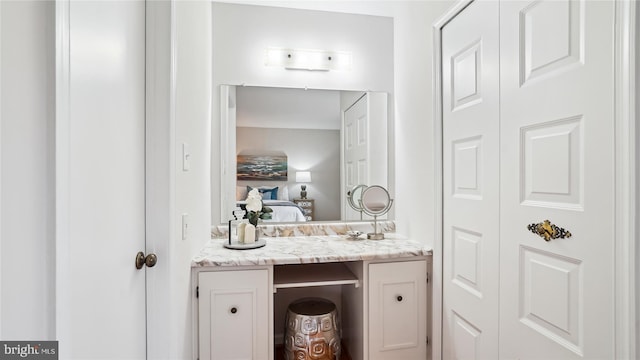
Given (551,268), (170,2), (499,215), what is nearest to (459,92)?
(499,215)

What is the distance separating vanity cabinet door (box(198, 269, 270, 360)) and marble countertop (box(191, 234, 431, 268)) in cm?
7

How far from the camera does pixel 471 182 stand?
59.4 inches

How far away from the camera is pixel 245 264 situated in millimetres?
1621

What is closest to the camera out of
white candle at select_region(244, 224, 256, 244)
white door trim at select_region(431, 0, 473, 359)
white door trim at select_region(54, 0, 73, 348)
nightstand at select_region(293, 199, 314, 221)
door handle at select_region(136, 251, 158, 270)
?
white door trim at select_region(54, 0, 73, 348)

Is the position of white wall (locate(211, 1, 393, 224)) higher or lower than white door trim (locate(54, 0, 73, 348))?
higher

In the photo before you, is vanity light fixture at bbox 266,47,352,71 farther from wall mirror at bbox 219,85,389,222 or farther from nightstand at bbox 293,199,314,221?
nightstand at bbox 293,199,314,221

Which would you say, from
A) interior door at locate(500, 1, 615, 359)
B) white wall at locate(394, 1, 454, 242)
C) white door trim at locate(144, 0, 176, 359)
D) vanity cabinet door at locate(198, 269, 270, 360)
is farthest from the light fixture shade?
interior door at locate(500, 1, 615, 359)

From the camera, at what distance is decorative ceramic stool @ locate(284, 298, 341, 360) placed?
1793 millimetres

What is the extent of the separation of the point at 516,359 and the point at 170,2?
1.90 meters

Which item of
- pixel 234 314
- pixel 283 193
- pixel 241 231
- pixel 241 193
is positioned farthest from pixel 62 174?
pixel 283 193

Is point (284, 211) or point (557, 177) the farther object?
point (284, 211)

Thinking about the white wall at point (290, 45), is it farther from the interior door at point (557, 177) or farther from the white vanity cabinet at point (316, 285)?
the interior door at point (557, 177)

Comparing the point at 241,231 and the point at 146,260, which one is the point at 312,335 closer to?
the point at 241,231

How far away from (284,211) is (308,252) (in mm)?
559
